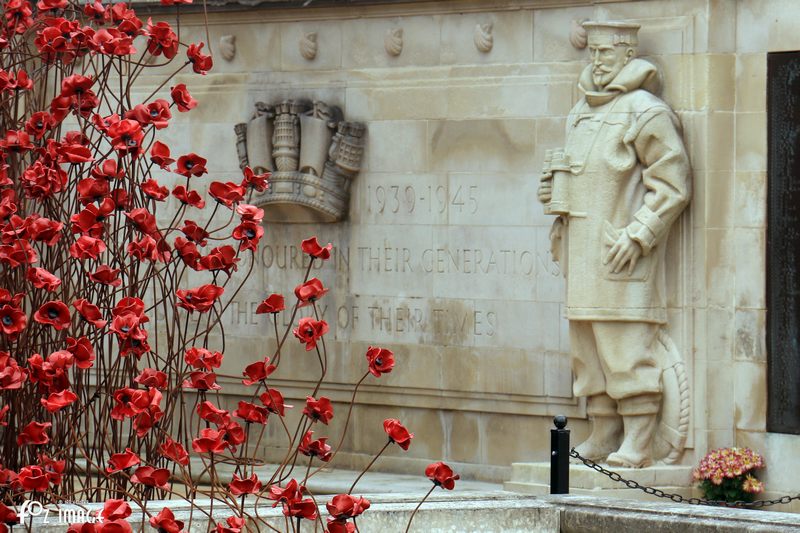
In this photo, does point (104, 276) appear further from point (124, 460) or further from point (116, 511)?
point (116, 511)

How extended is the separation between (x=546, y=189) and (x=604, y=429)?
154 cm

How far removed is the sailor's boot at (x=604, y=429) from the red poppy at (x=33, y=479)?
722 cm

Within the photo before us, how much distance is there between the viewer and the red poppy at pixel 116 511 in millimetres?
4930

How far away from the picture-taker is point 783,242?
11.8m

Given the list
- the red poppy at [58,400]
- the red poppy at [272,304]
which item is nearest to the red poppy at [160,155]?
the red poppy at [272,304]

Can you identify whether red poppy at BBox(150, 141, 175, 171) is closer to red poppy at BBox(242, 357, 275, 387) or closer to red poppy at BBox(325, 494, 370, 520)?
red poppy at BBox(242, 357, 275, 387)

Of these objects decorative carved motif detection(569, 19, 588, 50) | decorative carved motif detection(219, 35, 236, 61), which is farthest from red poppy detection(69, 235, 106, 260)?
decorative carved motif detection(219, 35, 236, 61)

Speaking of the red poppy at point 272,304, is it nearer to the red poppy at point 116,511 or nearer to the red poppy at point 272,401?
the red poppy at point 272,401

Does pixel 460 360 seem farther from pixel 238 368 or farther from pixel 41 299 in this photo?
pixel 41 299

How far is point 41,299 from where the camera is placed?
639cm

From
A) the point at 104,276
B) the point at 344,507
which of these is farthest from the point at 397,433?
the point at 104,276

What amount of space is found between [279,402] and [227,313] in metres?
9.08

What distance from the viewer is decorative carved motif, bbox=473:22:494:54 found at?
43.5 feet

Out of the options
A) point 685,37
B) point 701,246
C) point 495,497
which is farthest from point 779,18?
point 495,497
